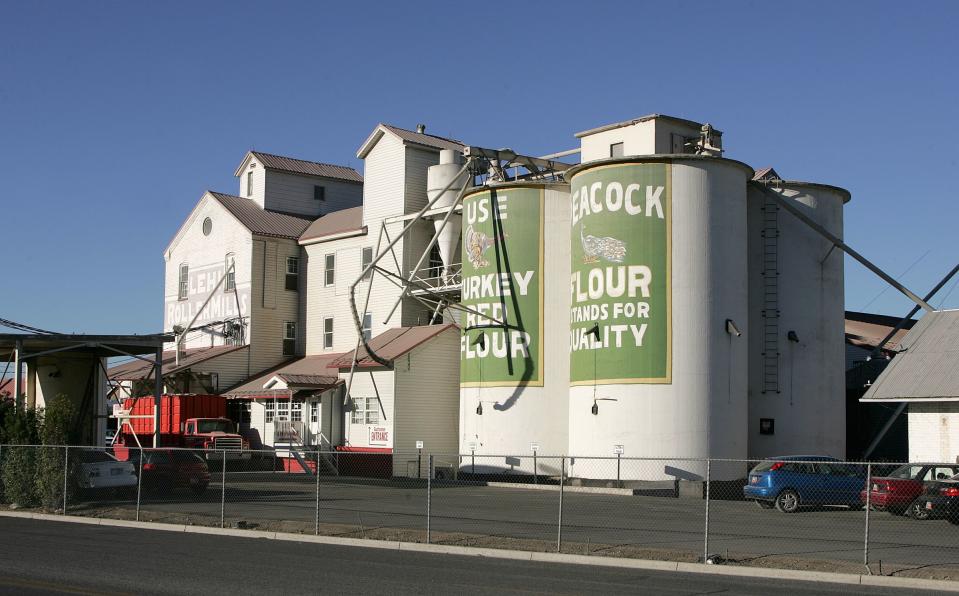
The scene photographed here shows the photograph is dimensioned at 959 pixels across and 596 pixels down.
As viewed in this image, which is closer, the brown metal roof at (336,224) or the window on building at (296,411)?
the window on building at (296,411)

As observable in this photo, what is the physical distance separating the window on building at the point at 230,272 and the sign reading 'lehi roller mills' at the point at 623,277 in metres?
26.6

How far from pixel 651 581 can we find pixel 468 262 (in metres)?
31.2

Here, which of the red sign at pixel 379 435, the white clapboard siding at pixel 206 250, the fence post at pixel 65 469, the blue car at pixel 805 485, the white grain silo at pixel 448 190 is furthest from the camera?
the white clapboard siding at pixel 206 250

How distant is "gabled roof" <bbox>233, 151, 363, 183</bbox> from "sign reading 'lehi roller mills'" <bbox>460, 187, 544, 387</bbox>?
2155 cm

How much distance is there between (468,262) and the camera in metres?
47.9

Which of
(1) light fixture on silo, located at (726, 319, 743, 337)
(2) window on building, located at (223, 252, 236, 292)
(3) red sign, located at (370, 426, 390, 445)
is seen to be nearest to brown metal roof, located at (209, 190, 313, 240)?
(2) window on building, located at (223, 252, 236, 292)

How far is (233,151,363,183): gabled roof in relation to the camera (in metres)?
65.6

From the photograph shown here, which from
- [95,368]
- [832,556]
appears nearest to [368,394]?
[95,368]

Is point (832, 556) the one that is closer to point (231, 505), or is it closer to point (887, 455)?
point (231, 505)

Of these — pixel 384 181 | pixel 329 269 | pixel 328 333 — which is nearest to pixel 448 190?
pixel 384 181

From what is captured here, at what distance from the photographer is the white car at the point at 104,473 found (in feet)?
99.1

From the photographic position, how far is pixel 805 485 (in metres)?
31.2

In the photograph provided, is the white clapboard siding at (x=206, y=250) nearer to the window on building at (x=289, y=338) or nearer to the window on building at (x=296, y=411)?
the window on building at (x=289, y=338)

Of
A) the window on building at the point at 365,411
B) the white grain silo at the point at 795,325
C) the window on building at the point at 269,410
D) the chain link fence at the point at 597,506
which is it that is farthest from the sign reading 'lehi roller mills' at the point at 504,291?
the window on building at the point at 269,410
